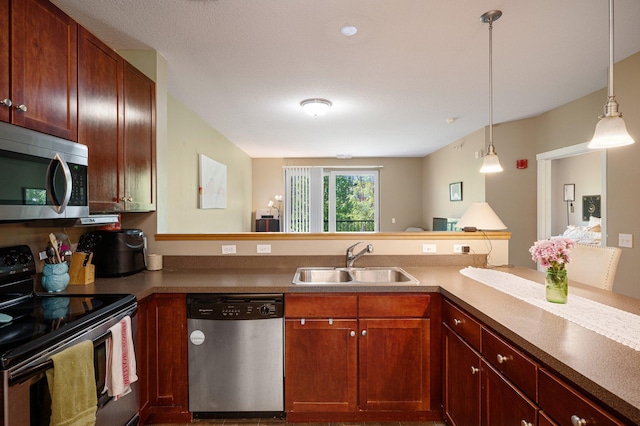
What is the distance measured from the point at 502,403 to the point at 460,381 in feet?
1.34

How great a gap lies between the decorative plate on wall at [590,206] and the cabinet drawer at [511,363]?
6.26 metres

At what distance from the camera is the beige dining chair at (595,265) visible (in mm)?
1890

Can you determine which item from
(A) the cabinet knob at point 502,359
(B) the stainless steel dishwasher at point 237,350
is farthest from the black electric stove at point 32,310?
(A) the cabinet knob at point 502,359

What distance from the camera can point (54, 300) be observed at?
163 cm

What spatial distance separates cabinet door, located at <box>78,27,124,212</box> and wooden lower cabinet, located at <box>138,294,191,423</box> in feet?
2.25

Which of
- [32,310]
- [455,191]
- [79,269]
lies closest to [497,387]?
[32,310]

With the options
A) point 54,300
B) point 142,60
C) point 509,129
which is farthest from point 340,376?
point 509,129

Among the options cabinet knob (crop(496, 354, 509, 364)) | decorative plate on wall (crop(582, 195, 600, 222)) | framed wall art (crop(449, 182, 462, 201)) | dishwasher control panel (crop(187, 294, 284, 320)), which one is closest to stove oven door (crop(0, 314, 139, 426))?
dishwasher control panel (crop(187, 294, 284, 320))

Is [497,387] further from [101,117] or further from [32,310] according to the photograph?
[101,117]

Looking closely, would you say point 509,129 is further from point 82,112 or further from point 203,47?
point 82,112

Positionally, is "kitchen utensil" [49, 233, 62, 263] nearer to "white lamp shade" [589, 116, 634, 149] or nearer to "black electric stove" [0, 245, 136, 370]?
"black electric stove" [0, 245, 136, 370]

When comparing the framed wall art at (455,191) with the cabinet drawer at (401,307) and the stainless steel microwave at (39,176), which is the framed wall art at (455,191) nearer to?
the cabinet drawer at (401,307)

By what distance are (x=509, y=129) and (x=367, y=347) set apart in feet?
12.7

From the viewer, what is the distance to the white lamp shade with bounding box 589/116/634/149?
134 cm
